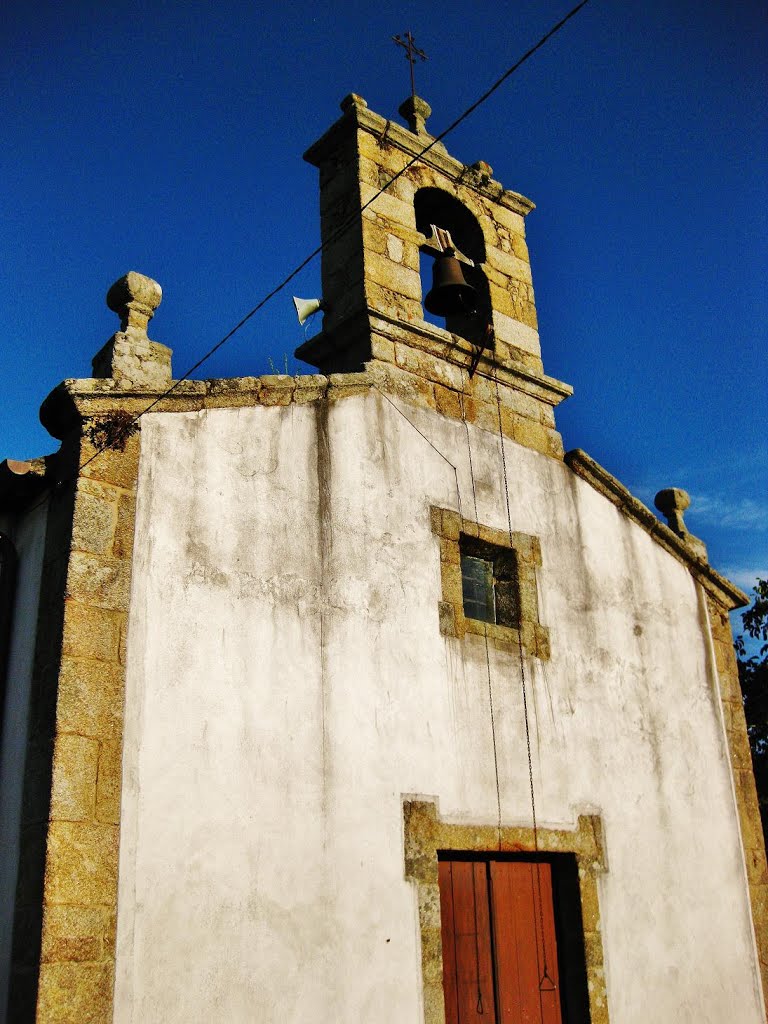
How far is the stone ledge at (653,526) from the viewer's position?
7.48m

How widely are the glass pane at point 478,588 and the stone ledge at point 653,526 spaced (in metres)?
1.23

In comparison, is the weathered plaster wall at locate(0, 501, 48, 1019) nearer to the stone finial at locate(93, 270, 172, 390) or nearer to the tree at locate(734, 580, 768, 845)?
the stone finial at locate(93, 270, 172, 390)

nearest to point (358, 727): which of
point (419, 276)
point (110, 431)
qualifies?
point (110, 431)

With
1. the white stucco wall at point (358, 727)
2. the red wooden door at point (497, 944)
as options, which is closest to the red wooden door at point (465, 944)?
the red wooden door at point (497, 944)

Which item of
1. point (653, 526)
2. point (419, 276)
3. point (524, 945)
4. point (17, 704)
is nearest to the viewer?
point (17, 704)

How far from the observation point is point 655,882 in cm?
660

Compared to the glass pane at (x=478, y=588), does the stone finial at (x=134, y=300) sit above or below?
above

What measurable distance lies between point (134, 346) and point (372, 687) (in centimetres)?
234

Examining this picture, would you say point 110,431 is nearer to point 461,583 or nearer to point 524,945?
point 461,583

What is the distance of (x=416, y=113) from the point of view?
7.80m

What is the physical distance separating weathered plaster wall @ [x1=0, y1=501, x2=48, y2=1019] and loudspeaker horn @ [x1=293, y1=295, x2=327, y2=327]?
2.42m

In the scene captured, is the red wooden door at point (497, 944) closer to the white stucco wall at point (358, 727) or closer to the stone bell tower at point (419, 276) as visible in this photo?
the white stucco wall at point (358, 727)

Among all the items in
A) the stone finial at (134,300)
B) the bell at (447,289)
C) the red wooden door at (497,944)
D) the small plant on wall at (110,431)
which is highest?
the bell at (447,289)

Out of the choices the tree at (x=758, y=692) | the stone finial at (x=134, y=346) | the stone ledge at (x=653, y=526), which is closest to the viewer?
the stone finial at (x=134, y=346)
